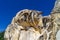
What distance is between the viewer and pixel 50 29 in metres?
10.4

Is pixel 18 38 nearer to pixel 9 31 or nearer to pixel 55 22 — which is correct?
pixel 9 31

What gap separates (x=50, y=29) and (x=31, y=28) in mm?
1182

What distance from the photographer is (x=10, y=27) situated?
37.8 ft

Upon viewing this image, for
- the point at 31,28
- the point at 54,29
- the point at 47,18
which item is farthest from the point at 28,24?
the point at 54,29

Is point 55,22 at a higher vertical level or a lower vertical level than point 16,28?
lower

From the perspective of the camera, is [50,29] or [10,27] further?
[10,27]

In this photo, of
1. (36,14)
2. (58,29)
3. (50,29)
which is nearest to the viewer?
(58,29)

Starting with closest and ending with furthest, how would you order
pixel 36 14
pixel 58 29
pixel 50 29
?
pixel 58 29, pixel 50 29, pixel 36 14

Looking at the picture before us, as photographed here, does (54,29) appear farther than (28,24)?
No

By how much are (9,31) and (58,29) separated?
2.72 m

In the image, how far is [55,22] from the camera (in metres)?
9.62

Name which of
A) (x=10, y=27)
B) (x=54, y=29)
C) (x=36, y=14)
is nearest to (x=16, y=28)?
(x=10, y=27)

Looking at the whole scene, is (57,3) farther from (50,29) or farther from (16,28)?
(16,28)

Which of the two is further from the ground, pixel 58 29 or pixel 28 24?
pixel 28 24
